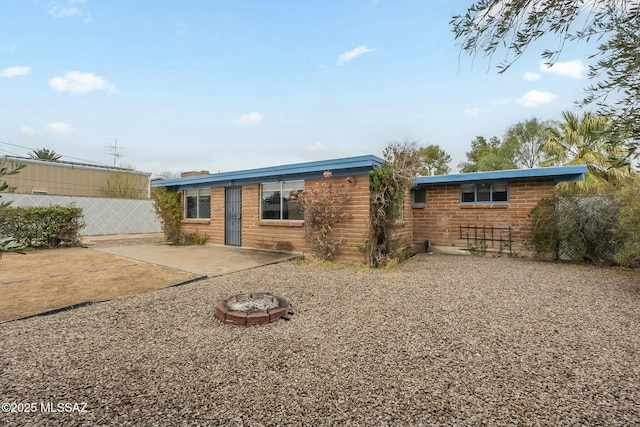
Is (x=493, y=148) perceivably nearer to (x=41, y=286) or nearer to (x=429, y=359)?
(x=429, y=359)

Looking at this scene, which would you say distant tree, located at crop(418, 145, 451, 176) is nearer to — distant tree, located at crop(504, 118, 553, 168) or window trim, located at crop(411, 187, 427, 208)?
distant tree, located at crop(504, 118, 553, 168)

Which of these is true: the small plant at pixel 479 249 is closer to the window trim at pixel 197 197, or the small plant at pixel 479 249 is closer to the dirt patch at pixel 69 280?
the dirt patch at pixel 69 280

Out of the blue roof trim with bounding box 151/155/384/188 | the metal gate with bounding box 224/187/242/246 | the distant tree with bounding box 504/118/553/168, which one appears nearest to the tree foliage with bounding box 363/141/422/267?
the blue roof trim with bounding box 151/155/384/188

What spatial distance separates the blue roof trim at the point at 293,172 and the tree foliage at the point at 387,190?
0.34 m

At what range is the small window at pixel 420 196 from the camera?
10.2 metres

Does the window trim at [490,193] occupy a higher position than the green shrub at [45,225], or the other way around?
the window trim at [490,193]

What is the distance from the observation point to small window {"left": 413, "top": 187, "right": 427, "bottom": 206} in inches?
401

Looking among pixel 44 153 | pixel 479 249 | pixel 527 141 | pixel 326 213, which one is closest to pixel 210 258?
pixel 326 213

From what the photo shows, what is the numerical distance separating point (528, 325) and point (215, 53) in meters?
10.0

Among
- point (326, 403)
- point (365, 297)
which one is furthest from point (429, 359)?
point (365, 297)

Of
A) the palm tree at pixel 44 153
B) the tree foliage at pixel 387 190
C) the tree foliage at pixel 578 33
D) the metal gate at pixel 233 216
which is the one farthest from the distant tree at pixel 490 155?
the palm tree at pixel 44 153

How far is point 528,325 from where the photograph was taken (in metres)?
3.49

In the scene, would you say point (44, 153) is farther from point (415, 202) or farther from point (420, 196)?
point (420, 196)

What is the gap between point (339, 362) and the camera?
2.60 metres
